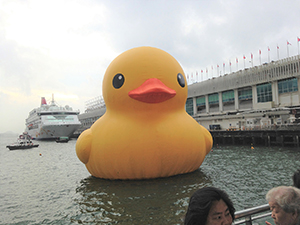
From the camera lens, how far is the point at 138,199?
7.02 metres

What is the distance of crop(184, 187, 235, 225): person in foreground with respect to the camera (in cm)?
143

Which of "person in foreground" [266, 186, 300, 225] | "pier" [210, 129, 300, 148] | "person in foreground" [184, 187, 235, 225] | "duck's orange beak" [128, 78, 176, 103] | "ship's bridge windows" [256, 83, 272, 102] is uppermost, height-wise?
"ship's bridge windows" [256, 83, 272, 102]

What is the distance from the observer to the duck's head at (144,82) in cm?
766

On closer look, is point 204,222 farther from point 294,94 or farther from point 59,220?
point 294,94

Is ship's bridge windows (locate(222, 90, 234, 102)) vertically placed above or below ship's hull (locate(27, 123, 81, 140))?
above

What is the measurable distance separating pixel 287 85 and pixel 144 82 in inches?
1296

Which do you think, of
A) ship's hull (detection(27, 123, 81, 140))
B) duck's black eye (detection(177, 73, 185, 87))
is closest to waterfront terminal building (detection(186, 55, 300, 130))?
duck's black eye (detection(177, 73, 185, 87))

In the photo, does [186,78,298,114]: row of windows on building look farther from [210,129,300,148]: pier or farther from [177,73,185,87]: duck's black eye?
[177,73,185,87]: duck's black eye

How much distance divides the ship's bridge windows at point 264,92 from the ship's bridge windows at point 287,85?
1.50m

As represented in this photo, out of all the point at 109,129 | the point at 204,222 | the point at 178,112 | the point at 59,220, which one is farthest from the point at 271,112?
the point at 204,222

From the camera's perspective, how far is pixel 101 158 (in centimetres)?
793

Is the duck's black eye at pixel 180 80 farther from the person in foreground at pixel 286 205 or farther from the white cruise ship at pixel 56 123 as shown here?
the white cruise ship at pixel 56 123

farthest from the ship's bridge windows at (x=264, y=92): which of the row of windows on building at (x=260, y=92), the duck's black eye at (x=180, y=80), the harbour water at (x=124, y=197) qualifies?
the duck's black eye at (x=180, y=80)

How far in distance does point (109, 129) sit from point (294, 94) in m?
33.3
